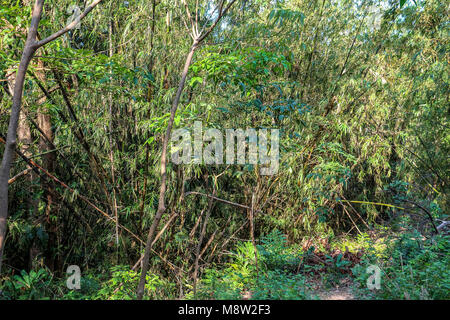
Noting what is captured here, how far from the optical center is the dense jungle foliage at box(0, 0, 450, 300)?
2.40m

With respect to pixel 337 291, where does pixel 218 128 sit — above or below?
above

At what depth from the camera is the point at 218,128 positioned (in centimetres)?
261

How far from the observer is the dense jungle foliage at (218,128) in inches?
94.5

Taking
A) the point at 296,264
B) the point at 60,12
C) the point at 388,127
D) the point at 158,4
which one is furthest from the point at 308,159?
the point at 60,12

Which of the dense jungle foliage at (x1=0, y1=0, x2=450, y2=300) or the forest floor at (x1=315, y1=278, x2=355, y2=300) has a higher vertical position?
the dense jungle foliage at (x1=0, y1=0, x2=450, y2=300)

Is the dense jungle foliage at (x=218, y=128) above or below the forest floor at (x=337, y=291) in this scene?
above

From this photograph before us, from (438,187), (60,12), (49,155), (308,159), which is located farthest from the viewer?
(438,187)

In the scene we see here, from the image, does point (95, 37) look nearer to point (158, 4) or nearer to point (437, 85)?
point (158, 4)

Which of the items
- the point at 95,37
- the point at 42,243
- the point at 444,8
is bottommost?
the point at 42,243

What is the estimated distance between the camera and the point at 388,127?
13.7ft

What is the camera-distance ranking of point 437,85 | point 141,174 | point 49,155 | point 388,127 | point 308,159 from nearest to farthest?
point 49,155
point 141,174
point 308,159
point 437,85
point 388,127

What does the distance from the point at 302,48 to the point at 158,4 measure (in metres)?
1.58

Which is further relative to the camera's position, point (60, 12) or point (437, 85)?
point (437, 85)

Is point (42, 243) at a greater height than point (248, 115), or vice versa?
point (248, 115)
